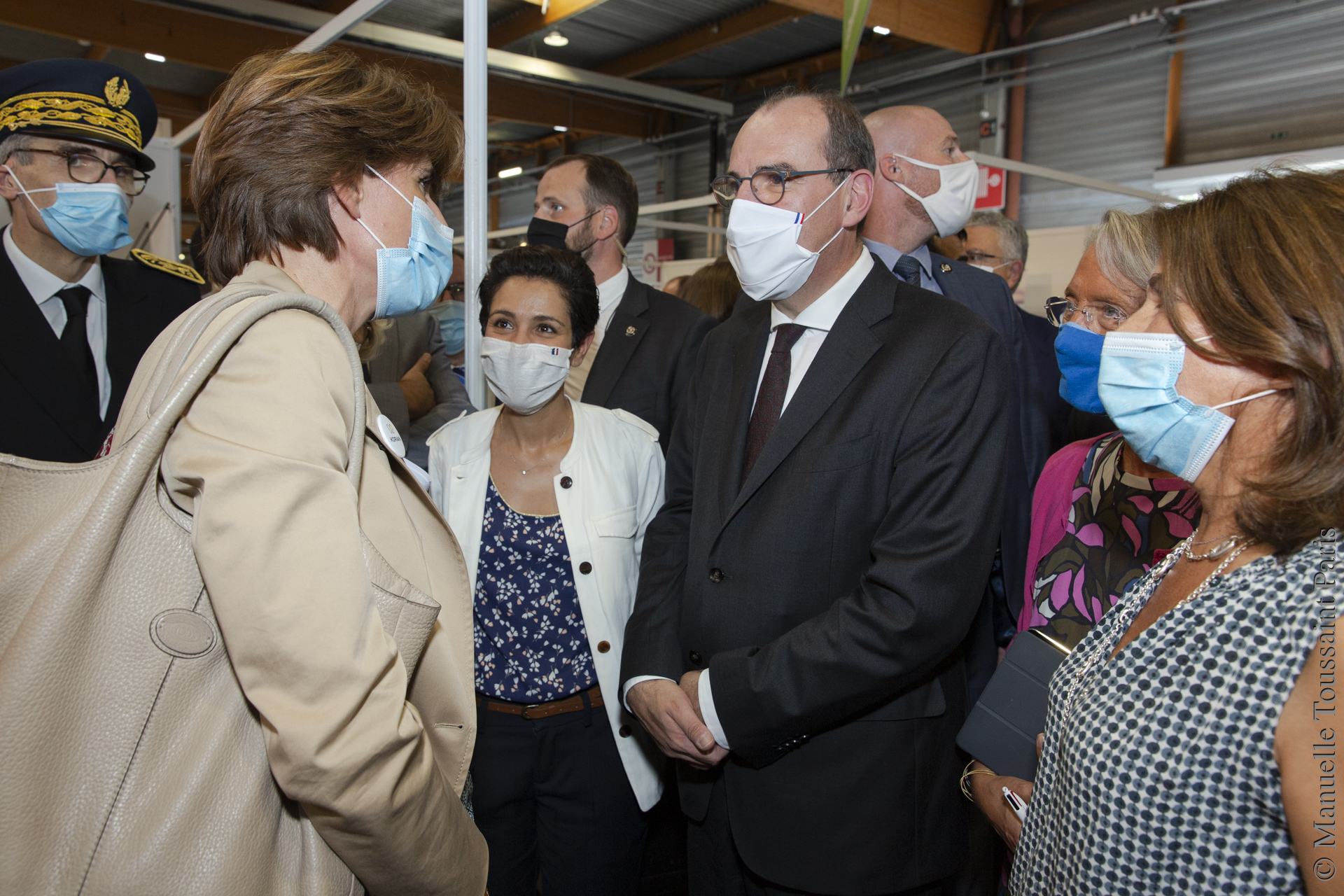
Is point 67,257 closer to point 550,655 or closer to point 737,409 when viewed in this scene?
point 550,655

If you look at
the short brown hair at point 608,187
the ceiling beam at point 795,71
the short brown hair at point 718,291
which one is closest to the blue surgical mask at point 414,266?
the short brown hair at point 608,187

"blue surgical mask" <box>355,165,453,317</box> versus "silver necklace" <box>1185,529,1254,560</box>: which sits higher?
"blue surgical mask" <box>355,165,453,317</box>

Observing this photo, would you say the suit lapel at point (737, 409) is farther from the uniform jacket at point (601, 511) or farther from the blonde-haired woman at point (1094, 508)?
the blonde-haired woman at point (1094, 508)

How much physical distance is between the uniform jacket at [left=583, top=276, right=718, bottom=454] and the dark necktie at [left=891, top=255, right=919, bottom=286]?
65 cm

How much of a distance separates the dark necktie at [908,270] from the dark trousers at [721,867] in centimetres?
151

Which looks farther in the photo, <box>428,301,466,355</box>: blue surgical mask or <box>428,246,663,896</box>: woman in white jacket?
<box>428,301,466,355</box>: blue surgical mask

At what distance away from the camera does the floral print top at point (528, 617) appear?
6.22 feet

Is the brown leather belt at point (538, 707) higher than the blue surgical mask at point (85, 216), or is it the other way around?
the blue surgical mask at point (85, 216)

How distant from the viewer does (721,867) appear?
168 cm

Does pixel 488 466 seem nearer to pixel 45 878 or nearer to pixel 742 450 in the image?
pixel 742 450

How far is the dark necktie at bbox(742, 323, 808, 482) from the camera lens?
1720mm

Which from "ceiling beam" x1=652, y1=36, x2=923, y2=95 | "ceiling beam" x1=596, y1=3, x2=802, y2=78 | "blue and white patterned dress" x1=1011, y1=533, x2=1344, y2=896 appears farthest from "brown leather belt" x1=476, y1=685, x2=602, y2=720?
"ceiling beam" x1=652, y1=36, x2=923, y2=95

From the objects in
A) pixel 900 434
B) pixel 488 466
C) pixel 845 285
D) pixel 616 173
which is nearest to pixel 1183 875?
pixel 900 434

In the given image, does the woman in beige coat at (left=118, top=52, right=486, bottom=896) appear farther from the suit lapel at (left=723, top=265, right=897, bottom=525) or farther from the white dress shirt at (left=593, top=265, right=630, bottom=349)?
the white dress shirt at (left=593, top=265, right=630, bottom=349)
